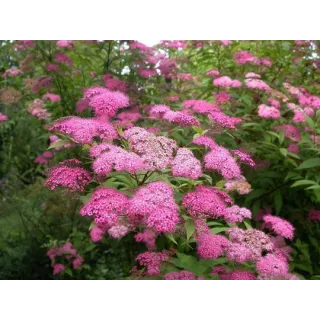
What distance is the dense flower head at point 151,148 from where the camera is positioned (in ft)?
5.10

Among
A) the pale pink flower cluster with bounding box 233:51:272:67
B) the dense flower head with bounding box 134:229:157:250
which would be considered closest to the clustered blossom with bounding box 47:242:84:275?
the dense flower head with bounding box 134:229:157:250

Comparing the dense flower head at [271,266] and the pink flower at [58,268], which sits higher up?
the dense flower head at [271,266]

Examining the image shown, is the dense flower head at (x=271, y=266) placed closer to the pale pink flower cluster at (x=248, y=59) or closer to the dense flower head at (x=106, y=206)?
the dense flower head at (x=106, y=206)

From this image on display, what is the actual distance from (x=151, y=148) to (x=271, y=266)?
69 centimetres

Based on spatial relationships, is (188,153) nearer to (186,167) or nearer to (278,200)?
(186,167)

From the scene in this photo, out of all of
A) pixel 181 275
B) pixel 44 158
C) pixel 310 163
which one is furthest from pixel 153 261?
pixel 44 158

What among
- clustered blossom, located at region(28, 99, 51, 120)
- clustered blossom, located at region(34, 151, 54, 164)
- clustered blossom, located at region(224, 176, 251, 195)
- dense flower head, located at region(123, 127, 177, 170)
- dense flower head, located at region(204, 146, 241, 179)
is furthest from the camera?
clustered blossom, located at region(34, 151, 54, 164)

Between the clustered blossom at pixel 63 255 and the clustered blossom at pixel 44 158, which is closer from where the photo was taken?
the clustered blossom at pixel 63 255

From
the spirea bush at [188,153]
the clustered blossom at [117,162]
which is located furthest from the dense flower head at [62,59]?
the clustered blossom at [117,162]

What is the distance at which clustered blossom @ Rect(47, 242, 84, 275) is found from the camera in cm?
289

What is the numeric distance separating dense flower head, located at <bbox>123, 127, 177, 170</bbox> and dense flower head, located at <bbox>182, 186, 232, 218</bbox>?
151 millimetres

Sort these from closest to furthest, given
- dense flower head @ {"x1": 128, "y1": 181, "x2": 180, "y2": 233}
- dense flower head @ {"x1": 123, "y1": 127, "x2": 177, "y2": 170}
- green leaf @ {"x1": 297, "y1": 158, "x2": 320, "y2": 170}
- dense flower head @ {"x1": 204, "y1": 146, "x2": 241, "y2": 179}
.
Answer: dense flower head @ {"x1": 128, "y1": 181, "x2": 180, "y2": 233} → dense flower head @ {"x1": 123, "y1": 127, "x2": 177, "y2": 170} → dense flower head @ {"x1": 204, "y1": 146, "x2": 241, "y2": 179} → green leaf @ {"x1": 297, "y1": 158, "x2": 320, "y2": 170}

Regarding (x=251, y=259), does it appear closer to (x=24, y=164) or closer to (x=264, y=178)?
(x=264, y=178)

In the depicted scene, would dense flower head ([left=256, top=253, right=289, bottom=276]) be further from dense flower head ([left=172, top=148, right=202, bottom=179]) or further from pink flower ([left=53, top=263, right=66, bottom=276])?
pink flower ([left=53, top=263, right=66, bottom=276])
